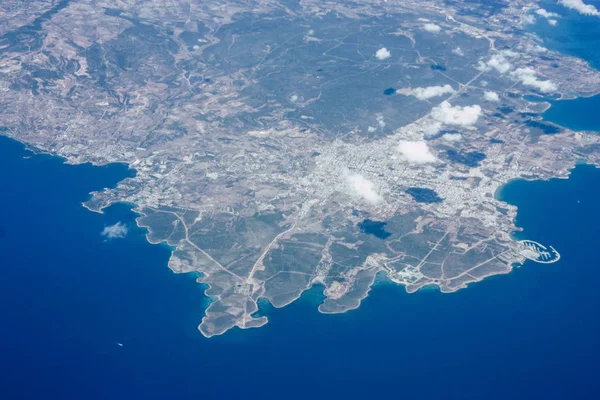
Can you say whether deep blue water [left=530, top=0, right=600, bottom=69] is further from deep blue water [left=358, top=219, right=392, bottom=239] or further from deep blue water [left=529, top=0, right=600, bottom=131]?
deep blue water [left=358, top=219, right=392, bottom=239]

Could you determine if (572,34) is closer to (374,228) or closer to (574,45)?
(574,45)

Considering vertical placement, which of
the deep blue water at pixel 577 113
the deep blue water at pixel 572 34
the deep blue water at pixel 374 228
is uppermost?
the deep blue water at pixel 577 113

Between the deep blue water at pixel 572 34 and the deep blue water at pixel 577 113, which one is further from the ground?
the deep blue water at pixel 577 113

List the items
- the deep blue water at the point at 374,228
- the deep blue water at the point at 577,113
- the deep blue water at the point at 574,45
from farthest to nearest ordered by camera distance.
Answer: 1. the deep blue water at the point at 574,45
2. the deep blue water at the point at 577,113
3. the deep blue water at the point at 374,228

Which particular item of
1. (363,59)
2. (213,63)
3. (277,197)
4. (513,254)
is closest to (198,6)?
(213,63)

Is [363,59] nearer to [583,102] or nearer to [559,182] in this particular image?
[583,102]

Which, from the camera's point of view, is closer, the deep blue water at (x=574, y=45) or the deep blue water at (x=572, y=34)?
the deep blue water at (x=574, y=45)

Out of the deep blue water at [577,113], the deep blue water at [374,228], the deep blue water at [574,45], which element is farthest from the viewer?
the deep blue water at [574,45]

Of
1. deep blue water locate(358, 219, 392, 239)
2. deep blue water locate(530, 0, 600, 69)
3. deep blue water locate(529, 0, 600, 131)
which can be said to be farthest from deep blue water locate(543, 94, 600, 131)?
deep blue water locate(358, 219, 392, 239)

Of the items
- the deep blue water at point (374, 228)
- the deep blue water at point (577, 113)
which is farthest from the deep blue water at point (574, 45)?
the deep blue water at point (374, 228)

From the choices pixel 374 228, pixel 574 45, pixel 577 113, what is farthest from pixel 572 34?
pixel 374 228

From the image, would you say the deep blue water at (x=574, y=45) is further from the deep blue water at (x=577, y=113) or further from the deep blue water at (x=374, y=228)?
the deep blue water at (x=374, y=228)
